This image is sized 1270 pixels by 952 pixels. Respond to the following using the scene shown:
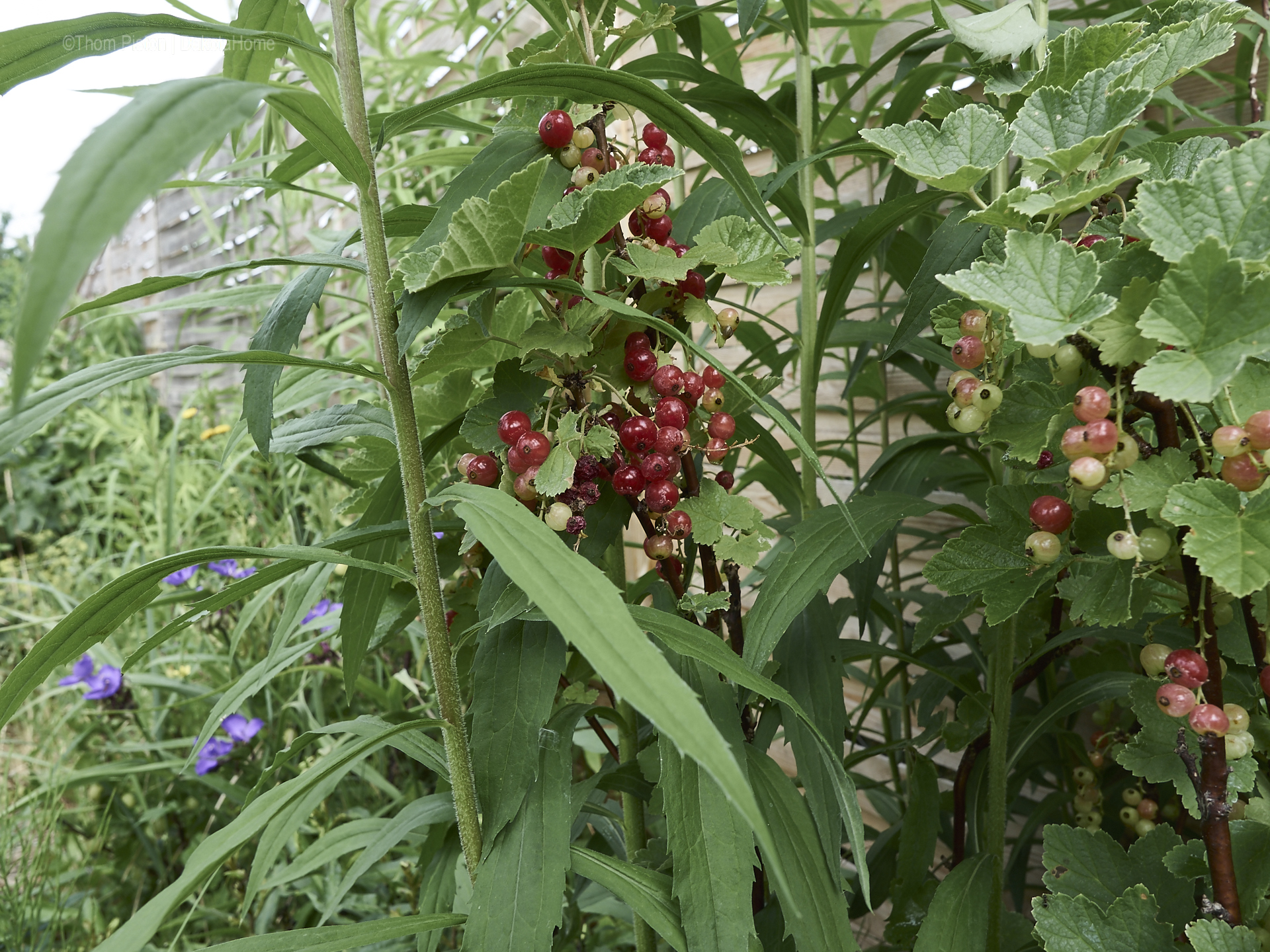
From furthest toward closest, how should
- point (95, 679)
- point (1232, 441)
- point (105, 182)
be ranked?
1. point (95, 679)
2. point (1232, 441)
3. point (105, 182)

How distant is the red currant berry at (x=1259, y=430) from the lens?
32 cm

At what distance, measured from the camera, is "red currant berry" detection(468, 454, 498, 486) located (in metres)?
0.49

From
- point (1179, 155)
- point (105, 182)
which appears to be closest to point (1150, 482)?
point (1179, 155)

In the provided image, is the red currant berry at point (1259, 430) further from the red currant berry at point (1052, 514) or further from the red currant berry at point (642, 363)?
the red currant berry at point (642, 363)

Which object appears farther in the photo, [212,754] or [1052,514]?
[212,754]

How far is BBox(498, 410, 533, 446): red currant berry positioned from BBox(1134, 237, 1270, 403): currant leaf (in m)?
0.29

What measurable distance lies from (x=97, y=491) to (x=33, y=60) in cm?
303

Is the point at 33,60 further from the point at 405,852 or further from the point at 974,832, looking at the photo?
the point at 405,852

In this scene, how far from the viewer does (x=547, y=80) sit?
0.40 metres

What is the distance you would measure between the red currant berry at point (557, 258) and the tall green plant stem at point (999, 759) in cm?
38

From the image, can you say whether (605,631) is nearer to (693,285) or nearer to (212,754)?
(693,285)

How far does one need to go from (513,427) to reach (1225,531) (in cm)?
34

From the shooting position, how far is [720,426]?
48cm

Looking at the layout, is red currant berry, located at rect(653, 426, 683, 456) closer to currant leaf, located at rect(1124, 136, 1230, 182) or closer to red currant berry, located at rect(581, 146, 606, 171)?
red currant berry, located at rect(581, 146, 606, 171)
